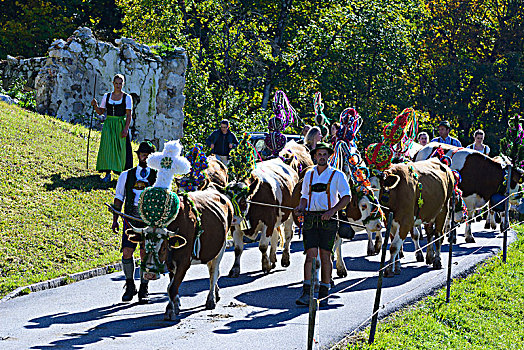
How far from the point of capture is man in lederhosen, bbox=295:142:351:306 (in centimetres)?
1020

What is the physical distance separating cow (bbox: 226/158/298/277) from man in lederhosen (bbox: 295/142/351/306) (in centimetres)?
175

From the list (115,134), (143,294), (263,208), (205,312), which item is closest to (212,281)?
(205,312)

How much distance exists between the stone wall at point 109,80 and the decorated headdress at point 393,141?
39.0 ft

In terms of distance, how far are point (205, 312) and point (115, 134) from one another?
7.40m

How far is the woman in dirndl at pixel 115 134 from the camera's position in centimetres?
1594

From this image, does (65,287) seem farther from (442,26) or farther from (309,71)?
(442,26)

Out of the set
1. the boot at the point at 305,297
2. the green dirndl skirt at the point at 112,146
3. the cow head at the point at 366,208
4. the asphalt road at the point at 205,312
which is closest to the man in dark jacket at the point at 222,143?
the green dirndl skirt at the point at 112,146

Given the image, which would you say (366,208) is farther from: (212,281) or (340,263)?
(212,281)

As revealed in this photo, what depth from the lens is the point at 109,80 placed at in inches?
915

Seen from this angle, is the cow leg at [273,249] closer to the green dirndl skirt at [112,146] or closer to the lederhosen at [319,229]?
the lederhosen at [319,229]

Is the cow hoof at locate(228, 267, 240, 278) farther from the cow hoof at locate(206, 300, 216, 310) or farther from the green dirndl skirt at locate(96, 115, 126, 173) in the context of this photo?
the green dirndl skirt at locate(96, 115, 126, 173)

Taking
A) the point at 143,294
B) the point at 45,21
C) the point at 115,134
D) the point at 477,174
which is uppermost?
the point at 45,21

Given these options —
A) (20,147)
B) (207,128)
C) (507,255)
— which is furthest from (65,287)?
(207,128)

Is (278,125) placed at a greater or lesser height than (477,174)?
greater
